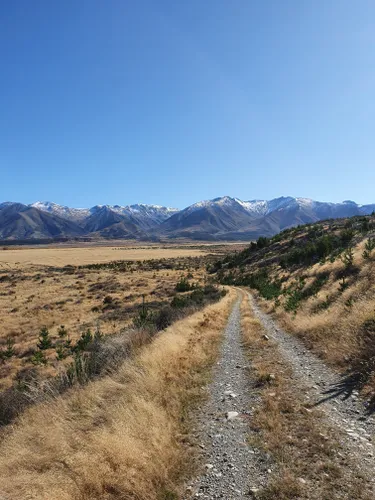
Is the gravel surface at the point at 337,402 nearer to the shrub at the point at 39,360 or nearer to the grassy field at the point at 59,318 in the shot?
the grassy field at the point at 59,318

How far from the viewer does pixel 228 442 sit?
6.58m

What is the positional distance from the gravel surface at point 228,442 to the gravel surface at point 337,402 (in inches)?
65.0

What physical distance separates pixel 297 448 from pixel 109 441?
3697mm

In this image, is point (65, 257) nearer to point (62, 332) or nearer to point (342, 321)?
point (62, 332)

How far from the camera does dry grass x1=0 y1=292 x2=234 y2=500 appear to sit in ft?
16.5

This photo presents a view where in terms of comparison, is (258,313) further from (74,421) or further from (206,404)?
(74,421)

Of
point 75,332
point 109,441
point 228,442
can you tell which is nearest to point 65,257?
point 75,332

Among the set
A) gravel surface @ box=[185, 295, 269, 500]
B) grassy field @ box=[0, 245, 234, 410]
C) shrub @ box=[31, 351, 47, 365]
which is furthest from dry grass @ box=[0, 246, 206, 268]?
gravel surface @ box=[185, 295, 269, 500]

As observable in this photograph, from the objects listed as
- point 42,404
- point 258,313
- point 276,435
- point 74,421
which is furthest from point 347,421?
point 258,313

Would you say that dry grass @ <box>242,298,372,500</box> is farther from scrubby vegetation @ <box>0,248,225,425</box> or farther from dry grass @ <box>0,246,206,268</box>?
dry grass @ <box>0,246,206,268</box>

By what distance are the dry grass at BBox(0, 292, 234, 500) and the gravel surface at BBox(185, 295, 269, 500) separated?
1.54 feet

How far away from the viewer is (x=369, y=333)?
9922 mm

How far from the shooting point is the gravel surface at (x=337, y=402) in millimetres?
5770

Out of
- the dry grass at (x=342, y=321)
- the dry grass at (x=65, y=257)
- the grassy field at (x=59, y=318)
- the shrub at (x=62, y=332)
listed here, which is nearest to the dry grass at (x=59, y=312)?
the grassy field at (x=59, y=318)
